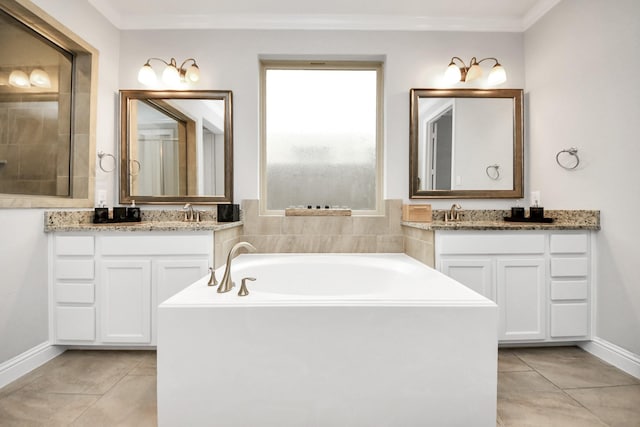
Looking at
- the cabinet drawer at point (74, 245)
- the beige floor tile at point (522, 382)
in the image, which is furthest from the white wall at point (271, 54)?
the beige floor tile at point (522, 382)

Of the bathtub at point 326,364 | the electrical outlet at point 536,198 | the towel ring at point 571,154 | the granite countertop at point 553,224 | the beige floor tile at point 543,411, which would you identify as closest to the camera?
the bathtub at point 326,364

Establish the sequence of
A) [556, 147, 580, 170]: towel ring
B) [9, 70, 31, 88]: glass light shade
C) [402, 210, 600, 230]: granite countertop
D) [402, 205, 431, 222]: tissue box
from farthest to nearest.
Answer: [402, 205, 431, 222]: tissue box
[556, 147, 580, 170]: towel ring
[402, 210, 600, 230]: granite countertop
[9, 70, 31, 88]: glass light shade

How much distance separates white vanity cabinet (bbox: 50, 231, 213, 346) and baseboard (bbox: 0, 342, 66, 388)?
0.07 metres

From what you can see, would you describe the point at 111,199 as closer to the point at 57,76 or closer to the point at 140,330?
the point at 57,76

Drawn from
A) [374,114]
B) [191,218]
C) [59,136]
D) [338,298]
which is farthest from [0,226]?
[374,114]

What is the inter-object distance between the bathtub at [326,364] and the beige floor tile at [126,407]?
1.06ft

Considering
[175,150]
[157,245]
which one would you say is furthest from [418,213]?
[175,150]

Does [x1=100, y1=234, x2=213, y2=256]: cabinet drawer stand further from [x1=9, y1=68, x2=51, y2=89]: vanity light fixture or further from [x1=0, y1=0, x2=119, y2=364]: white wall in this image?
[x1=9, y1=68, x2=51, y2=89]: vanity light fixture

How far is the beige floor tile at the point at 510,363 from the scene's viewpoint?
1871mm

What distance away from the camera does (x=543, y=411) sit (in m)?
1.48

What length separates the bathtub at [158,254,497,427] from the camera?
3.98 feet

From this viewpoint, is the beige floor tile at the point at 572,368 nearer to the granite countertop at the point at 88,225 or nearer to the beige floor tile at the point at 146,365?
the granite countertop at the point at 88,225

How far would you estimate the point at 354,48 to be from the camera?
2.65 meters

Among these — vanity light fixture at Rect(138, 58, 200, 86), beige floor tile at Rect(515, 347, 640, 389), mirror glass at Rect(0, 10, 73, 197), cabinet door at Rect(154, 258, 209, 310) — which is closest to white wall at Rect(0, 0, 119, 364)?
mirror glass at Rect(0, 10, 73, 197)
